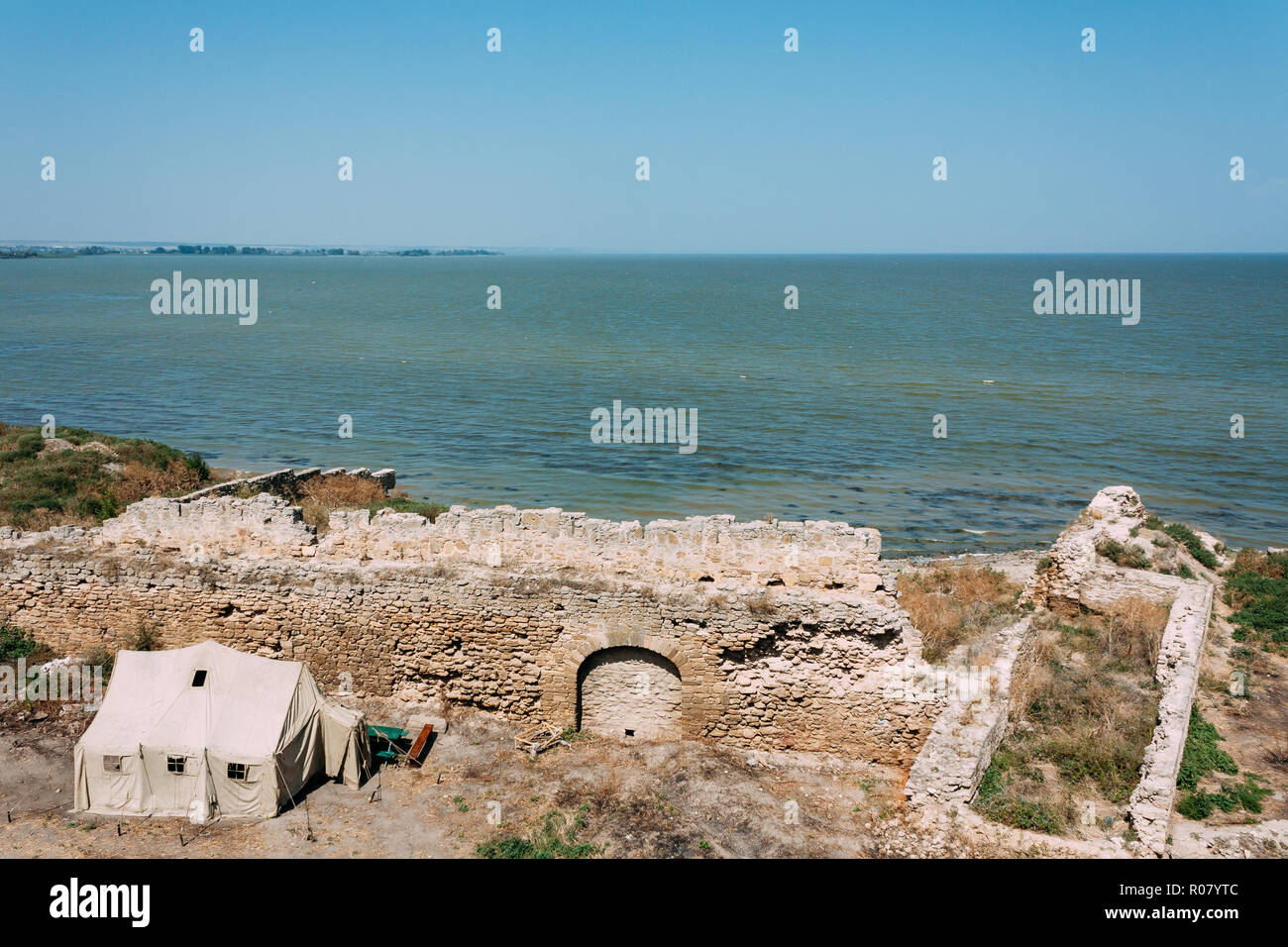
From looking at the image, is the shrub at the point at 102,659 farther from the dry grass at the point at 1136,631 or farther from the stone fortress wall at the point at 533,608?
the dry grass at the point at 1136,631

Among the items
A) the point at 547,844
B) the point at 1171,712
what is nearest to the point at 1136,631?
the point at 1171,712

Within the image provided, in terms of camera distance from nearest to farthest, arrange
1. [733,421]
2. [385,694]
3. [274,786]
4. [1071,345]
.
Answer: [274,786]
[385,694]
[733,421]
[1071,345]

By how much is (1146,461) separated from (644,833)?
122 ft

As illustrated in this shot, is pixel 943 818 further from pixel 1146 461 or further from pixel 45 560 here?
pixel 1146 461

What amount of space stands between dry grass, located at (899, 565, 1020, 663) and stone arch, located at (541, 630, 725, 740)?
11.5 feet

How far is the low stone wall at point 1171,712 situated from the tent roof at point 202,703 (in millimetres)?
10062

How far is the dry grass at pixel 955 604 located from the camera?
571 inches

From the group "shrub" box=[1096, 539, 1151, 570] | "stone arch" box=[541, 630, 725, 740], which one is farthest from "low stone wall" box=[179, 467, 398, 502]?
"shrub" box=[1096, 539, 1151, 570]

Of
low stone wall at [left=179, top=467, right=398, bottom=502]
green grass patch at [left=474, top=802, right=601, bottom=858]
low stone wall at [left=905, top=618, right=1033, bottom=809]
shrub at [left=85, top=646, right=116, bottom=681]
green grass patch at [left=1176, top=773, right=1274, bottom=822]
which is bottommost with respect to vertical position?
green grass patch at [left=474, top=802, right=601, bottom=858]

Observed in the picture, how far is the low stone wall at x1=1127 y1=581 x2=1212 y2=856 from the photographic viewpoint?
32.8ft

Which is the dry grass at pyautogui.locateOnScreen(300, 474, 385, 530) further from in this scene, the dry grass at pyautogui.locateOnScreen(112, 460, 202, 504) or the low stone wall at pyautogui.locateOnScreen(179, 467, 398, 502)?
the dry grass at pyautogui.locateOnScreen(112, 460, 202, 504)

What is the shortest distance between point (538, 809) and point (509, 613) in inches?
110

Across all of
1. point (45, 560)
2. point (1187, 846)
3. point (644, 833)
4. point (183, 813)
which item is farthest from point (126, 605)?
point (1187, 846)
